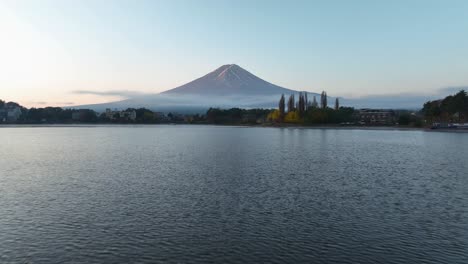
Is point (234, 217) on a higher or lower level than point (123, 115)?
lower

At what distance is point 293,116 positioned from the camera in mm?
119438

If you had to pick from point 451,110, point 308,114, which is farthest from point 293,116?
point 451,110

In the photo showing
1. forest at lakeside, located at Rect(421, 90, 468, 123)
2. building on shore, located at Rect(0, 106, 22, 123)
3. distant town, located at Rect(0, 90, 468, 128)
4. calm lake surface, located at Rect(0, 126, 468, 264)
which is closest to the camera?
calm lake surface, located at Rect(0, 126, 468, 264)

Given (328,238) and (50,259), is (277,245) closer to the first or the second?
(328,238)

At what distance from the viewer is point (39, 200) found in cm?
1606

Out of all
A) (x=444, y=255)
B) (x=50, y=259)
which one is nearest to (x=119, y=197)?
(x=50, y=259)

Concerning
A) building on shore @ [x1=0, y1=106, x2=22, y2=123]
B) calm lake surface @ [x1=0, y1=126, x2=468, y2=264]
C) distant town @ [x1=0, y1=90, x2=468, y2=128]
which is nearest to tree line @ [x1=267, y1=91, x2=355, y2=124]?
distant town @ [x1=0, y1=90, x2=468, y2=128]

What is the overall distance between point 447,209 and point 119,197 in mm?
12649

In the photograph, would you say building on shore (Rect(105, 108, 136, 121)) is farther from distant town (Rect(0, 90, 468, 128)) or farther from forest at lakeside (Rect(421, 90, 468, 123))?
forest at lakeside (Rect(421, 90, 468, 123))

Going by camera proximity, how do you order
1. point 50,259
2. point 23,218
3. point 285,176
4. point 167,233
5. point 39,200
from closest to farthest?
point 50,259 < point 167,233 < point 23,218 < point 39,200 < point 285,176

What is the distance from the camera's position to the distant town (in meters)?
107

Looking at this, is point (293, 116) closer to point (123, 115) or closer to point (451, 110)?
point (451, 110)

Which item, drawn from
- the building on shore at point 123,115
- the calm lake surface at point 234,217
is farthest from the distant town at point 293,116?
the calm lake surface at point 234,217

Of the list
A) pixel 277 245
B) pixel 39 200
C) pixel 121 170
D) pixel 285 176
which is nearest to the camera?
pixel 277 245
